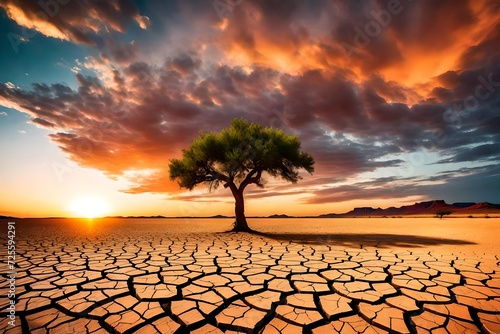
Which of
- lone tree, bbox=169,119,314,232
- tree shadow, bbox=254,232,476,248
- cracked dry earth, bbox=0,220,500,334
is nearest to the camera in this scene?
cracked dry earth, bbox=0,220,500,334

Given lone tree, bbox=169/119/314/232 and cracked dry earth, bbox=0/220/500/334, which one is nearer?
cracked dry earth, bbox=0/220/500/334

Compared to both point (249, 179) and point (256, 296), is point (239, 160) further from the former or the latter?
point (256, 296)

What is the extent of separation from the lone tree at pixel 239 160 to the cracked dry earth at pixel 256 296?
304 inches

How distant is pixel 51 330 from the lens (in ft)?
7.09

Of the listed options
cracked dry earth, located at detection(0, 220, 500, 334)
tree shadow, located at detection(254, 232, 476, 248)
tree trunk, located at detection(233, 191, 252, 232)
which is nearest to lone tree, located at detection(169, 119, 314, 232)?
tree trunk, located at detection(233, 191, 252, 232)

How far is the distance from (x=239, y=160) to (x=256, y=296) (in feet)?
30.3

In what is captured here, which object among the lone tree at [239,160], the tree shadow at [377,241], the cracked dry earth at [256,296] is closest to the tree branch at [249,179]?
the lone tree at [239,160]

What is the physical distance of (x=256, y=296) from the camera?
2.90 meters

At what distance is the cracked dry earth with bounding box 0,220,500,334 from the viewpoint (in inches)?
88.5

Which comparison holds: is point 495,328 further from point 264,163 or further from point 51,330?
point 264,163

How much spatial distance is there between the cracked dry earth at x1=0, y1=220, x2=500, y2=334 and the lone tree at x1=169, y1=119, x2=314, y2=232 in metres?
7.72

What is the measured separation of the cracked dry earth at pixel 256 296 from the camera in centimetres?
225

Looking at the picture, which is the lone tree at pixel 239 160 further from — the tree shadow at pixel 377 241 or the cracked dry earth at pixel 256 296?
the cracked dry earth at pixel 256 296

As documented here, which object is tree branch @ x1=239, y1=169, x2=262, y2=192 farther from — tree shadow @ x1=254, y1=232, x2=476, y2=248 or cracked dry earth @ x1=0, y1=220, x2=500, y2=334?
cracked dry earth @ x1=0, y1=220, x2=500, y2=334
